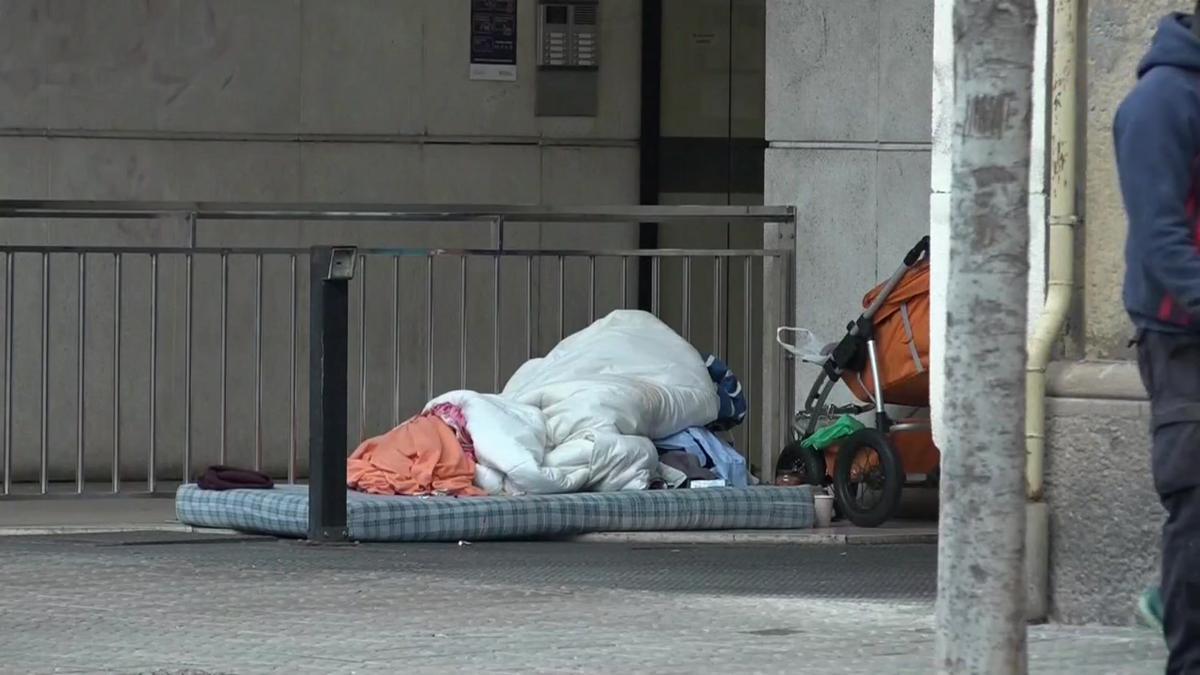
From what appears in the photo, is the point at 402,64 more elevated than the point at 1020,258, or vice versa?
the point at 402,64

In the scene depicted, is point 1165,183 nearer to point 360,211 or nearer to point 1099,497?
point 1099,497

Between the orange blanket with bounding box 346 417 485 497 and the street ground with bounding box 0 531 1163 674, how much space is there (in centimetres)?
65

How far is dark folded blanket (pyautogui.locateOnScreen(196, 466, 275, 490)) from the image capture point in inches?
377

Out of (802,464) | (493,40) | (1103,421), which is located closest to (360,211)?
(802,464)

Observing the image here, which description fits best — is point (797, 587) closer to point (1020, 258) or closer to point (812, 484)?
point (812, 484)

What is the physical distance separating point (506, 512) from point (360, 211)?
2.28 m

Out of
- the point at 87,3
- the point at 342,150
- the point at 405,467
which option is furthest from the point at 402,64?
the point at 405,467

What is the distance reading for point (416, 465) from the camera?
31.5 ft

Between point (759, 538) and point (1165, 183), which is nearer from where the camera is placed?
point (1165, 183)

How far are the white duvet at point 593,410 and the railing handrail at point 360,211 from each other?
0.50 meters

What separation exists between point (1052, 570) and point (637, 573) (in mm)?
1829

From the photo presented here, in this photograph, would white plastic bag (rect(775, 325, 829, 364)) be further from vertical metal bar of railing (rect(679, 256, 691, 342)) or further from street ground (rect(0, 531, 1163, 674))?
street ground (rect(0, 531, 1163, 674))

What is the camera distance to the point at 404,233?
1311 cm

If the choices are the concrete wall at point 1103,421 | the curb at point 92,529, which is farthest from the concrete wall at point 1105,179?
the curb at point 92,529
